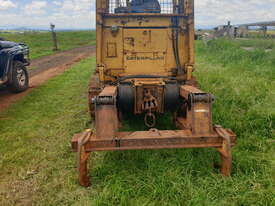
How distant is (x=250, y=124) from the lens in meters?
4.02

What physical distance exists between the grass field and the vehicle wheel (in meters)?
2.04

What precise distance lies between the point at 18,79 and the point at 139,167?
556 centimetres

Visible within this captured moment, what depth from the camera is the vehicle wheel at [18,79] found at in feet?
22.4

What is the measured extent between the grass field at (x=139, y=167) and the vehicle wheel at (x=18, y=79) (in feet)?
6.70

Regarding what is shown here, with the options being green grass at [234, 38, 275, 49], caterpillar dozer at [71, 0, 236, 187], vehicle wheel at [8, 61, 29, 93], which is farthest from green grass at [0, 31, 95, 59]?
caterpillar dozer at [71, 0, 236, 187]

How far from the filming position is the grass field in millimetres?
2529

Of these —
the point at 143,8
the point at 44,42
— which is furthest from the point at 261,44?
the point at 44,42

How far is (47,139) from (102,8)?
235 centimetres

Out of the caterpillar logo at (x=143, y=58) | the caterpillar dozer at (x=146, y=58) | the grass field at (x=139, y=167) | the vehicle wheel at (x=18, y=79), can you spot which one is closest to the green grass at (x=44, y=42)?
the vehicle wheel at (x=18, y=79)

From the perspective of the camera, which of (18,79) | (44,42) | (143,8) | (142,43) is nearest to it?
(142,43)

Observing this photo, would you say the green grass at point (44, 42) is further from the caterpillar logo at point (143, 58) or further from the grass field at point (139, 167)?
the caterpillar logo at point (143, 58)

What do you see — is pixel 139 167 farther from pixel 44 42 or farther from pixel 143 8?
pixel 44 42

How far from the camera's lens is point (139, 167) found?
3.05 m

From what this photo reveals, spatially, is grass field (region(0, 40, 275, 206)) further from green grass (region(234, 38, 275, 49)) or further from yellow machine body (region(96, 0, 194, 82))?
green grass (region(234, 38, 275, 49))
